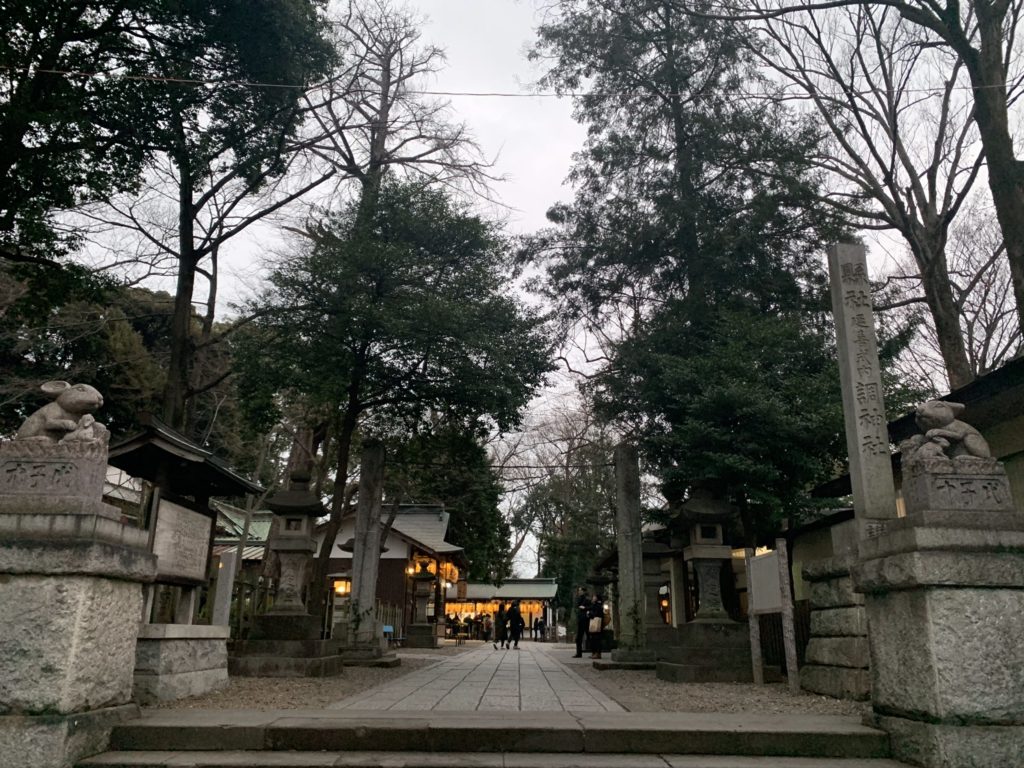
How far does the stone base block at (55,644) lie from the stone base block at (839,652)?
6.95 metres

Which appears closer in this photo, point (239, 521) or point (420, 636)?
point (420, 636)

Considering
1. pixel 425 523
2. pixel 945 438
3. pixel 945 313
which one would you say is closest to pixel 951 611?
pixel 945 438

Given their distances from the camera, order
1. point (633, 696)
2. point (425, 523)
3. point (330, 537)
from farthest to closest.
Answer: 1. point (425, 523)
2. point (330, 537)
3. point (633, 696)

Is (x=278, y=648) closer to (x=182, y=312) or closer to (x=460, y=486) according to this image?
(x=182, y=312)

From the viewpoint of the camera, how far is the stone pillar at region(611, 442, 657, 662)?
47.4 ft

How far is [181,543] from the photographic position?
8.48 meters

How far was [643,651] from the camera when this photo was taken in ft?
46.6

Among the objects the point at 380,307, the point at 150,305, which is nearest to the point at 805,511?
the point at 380,307

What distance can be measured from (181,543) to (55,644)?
14.0 feet

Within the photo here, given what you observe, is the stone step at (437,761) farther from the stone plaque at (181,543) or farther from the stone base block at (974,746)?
the stone plaque at (181,543)

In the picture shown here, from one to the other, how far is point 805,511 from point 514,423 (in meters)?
5.73

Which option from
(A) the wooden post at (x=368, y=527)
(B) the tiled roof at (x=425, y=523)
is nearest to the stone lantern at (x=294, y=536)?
(A) the wooden post at (x=368, y=527)

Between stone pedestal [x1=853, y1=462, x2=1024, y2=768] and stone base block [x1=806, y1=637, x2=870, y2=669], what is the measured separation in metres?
2.78

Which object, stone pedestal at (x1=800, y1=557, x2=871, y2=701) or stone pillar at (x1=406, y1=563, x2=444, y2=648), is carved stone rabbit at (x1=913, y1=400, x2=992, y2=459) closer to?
stone pedestal at (x1=800, y1=557, x2=871, y2=701)
